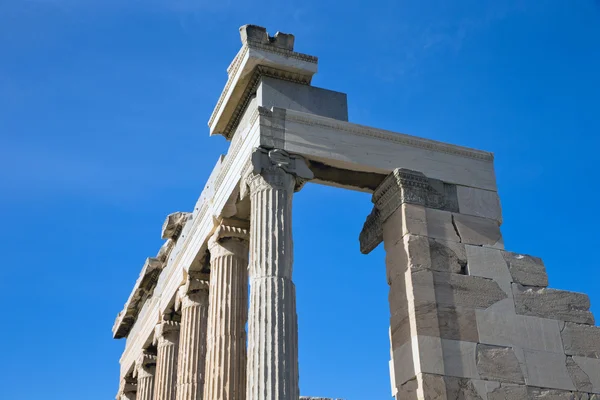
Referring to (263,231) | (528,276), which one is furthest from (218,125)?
(528,276)

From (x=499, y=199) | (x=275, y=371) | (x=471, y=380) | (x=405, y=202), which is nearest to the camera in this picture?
(x=275, y=371)

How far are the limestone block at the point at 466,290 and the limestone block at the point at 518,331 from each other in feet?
0.86

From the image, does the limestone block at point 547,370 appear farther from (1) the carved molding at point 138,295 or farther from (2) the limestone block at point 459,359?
(1) the carved molding at point 138,295

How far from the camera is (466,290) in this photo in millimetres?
16125

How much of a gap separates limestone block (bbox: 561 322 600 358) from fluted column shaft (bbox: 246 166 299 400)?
5.73 metres

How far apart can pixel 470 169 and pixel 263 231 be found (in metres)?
5.25

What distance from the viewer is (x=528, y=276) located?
55.7 ft

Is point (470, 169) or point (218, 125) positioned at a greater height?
point (218, 125)

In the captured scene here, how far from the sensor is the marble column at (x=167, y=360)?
72.5 ft

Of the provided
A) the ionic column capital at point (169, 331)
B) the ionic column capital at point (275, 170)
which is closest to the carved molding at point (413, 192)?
the ionic column capital at point (275, 170)

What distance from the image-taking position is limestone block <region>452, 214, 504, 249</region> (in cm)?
1695

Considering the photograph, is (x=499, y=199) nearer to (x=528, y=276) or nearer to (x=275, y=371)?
(x=528, y=276)

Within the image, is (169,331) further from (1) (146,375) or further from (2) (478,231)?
(2) (478,231)

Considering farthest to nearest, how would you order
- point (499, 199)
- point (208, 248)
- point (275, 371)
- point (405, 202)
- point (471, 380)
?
point (208, 248) < point (499, 199) < point (405, 202) < point (471, 380) < point (275, 371)
